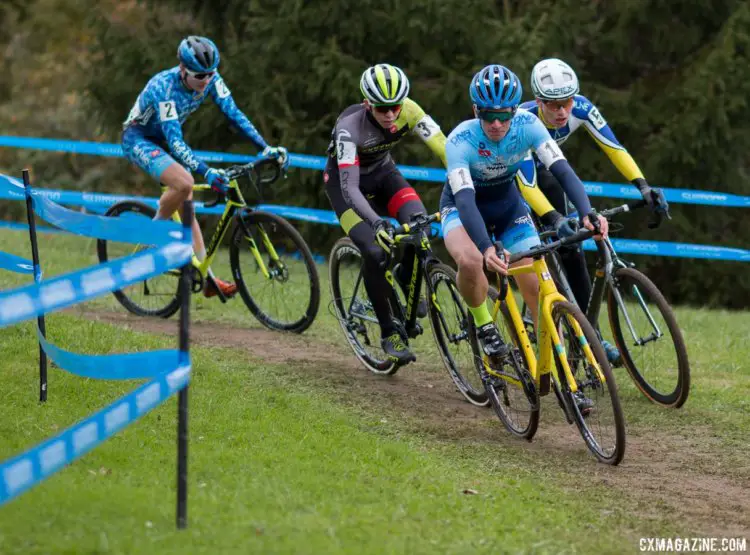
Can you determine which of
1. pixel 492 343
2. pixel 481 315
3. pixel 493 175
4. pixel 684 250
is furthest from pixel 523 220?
pixel 684 250

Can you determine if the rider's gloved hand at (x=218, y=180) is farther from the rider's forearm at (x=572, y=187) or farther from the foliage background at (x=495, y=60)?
the foliage background at (x=495, y=60)

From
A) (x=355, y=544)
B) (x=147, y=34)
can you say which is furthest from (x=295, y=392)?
(x=147, y=34)

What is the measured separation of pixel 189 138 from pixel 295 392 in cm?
918

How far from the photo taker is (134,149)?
966cm

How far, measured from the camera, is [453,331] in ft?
26.8

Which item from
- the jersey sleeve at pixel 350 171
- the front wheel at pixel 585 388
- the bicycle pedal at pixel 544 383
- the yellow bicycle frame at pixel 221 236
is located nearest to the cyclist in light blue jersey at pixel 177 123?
the yellow bicycle frame at pixel 221 236

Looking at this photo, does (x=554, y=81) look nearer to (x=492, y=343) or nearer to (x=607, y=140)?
(x=607, y=140)

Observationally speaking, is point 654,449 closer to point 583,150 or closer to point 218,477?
point 218,477

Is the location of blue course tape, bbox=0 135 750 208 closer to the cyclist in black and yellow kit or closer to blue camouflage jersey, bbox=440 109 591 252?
the cyclist in black and yellow kit

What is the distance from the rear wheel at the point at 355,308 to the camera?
900 centimetres

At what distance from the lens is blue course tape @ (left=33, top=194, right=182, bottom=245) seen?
5246mm

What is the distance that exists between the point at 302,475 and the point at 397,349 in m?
2.53

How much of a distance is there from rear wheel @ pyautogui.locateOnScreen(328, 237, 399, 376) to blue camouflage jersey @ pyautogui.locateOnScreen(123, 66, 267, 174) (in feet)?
4.38

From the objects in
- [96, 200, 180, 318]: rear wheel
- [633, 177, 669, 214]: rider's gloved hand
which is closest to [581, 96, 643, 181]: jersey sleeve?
[633, 177, 669, 214]: rider's gloved hand
